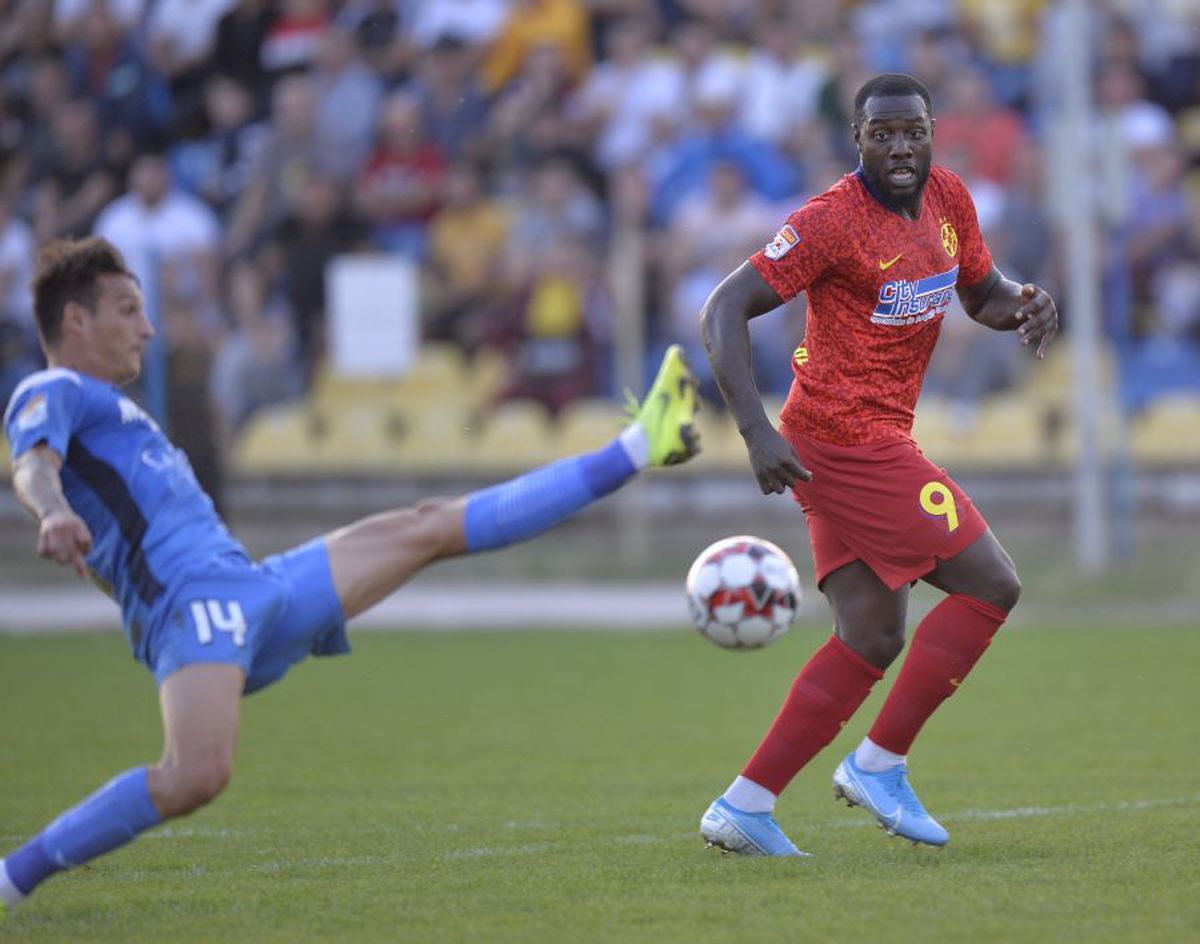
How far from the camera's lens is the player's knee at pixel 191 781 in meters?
5.33

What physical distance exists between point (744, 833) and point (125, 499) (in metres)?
2.18

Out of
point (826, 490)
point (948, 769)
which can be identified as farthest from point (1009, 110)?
point (826, 490)

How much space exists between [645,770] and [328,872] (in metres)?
2.47

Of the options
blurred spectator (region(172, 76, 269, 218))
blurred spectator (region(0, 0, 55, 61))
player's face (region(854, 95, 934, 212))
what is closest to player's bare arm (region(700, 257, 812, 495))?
player's face (region(854, 95, 934, 212))

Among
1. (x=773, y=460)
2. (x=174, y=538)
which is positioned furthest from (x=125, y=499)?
(x=773, y=460)

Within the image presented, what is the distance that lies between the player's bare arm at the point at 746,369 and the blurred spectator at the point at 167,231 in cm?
1206

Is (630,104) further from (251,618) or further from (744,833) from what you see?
(251,618)

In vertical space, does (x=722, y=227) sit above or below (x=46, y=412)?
above

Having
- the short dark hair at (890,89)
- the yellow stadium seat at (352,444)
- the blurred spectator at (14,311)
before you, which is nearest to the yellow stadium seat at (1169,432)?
the yellow stadium seat at (352,444)

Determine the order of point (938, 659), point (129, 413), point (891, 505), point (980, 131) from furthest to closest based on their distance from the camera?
point (980, 131) < point (938, 659) < point (891, 505) < point (129, 413)

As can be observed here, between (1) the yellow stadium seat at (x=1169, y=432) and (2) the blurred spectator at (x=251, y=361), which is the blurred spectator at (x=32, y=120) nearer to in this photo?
(2) the blurred spectator at (x=251, y=361)

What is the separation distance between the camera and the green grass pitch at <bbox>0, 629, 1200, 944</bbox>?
215 inches

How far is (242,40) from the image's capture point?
71.0 ft

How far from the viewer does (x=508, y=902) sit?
5.73 metres
